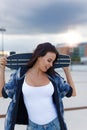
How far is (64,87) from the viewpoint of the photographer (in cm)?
219

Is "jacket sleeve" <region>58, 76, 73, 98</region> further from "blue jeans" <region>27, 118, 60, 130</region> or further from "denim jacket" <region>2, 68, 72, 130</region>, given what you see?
"blue jeans" <region>27, 118, 60, 130</region>

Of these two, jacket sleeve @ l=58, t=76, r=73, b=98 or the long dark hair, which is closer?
the long dark hair

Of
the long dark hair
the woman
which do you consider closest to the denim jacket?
the woman

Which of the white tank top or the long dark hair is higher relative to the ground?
the long dark hair

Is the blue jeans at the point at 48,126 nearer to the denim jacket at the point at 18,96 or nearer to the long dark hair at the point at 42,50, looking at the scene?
the denim jacket at the point at 18,96

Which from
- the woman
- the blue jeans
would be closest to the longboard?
the woman

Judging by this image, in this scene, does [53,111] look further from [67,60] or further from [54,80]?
[67,60]

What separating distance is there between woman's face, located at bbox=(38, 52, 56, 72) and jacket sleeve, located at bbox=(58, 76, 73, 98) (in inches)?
6.7

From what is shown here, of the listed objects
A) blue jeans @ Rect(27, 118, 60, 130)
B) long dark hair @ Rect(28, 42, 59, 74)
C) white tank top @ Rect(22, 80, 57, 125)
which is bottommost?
Result: blue jeans @ Rect(27, 118, 60, 130)

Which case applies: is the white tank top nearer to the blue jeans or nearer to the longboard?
the blue jeans

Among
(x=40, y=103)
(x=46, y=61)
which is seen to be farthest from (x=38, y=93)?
(x=46, y=61)

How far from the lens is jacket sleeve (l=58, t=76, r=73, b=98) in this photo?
2.17 meters

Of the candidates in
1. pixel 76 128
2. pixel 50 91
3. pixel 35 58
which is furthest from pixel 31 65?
pixel 76 128

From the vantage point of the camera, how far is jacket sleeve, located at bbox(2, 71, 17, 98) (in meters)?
2.13
